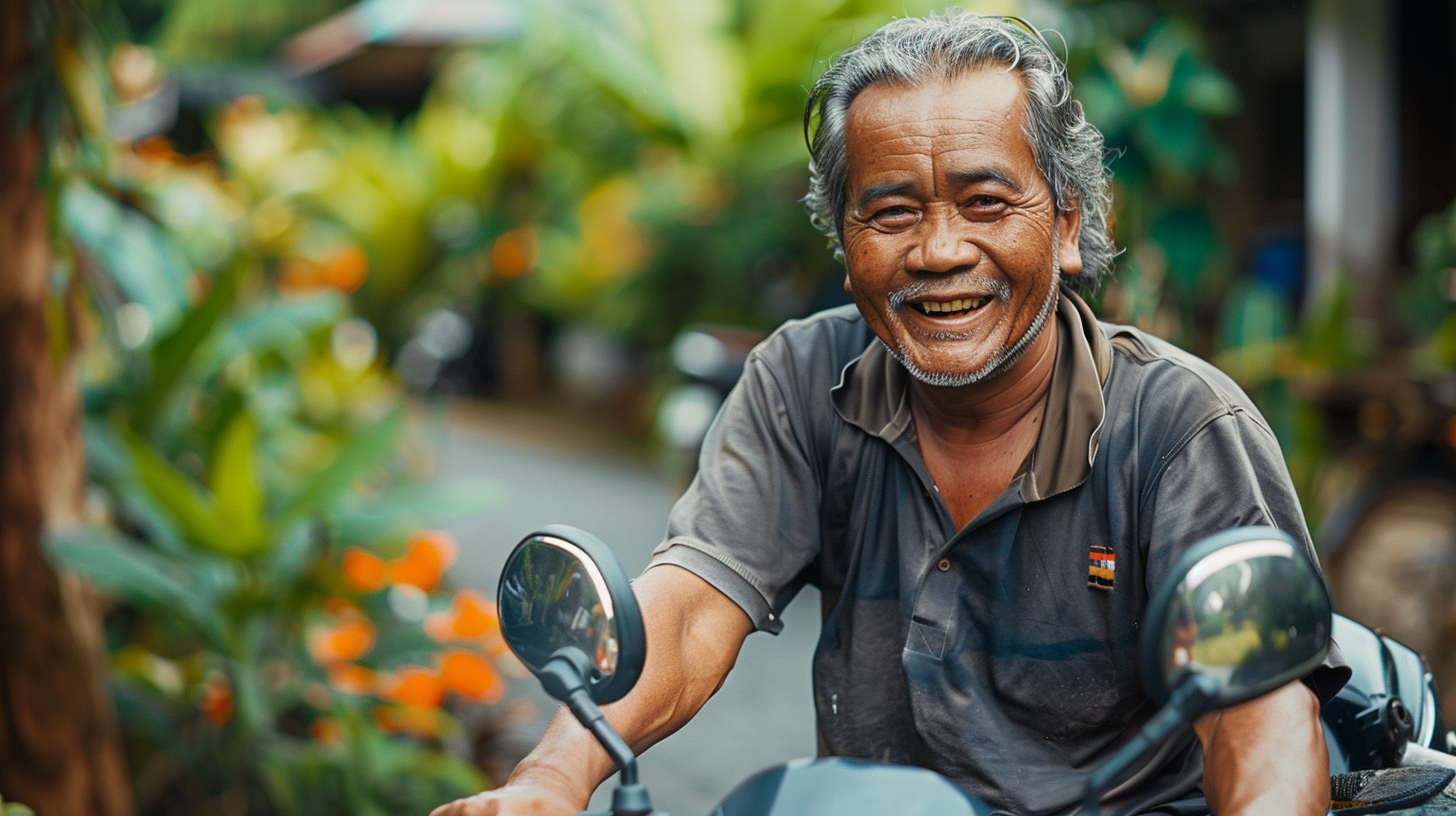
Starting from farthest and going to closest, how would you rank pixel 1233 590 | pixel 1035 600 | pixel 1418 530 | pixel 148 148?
pixel 148 148 < pixel 1418 530 < pixel 1035 600 < pixel 1233 590

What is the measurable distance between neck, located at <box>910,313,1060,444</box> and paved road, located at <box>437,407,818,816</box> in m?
0.58

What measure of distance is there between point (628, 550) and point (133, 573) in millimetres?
3342

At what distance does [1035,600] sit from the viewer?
150cm

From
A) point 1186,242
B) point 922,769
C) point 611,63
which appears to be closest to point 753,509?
point 922,769

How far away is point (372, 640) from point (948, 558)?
200 centimetres

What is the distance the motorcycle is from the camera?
1.00m

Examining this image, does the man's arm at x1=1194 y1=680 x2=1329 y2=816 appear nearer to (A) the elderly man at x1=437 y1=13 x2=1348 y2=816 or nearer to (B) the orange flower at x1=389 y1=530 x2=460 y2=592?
(A) the elderly man at x1=437 y1=13 x2=1348 y2=816

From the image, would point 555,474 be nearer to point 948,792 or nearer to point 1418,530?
point 1418,530

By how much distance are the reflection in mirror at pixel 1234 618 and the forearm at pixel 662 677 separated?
606 millimetres

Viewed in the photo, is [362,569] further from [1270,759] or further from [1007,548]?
[1270,759]

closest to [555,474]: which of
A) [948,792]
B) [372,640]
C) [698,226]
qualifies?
[698,226]

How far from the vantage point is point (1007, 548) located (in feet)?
4.93

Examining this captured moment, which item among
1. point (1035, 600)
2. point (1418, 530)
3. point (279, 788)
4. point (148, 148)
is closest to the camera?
point (1035, 600)

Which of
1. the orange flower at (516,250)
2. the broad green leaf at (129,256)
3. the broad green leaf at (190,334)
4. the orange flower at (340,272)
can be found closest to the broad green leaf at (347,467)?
the broad green leaf at (190,334)
